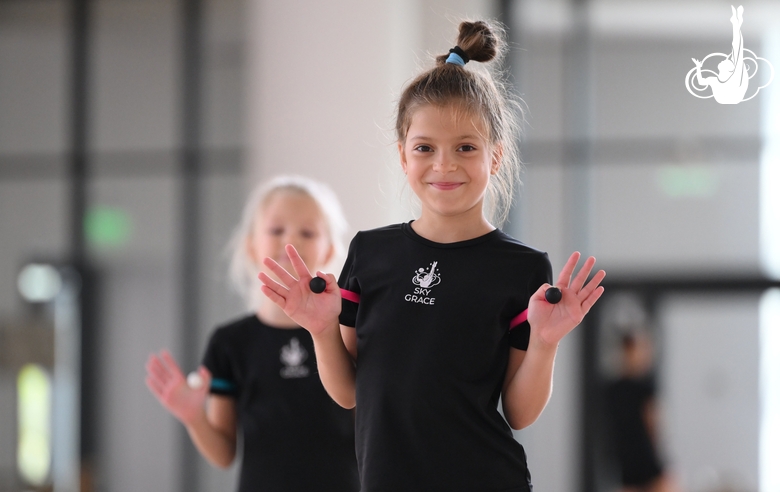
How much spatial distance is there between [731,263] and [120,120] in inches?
178

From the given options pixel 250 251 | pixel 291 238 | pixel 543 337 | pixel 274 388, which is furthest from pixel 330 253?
pixel 543 337

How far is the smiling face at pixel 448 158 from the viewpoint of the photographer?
4.90 ft

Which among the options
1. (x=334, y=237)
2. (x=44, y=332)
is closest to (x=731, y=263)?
(x=334, y=237)

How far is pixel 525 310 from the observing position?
1.47 meters

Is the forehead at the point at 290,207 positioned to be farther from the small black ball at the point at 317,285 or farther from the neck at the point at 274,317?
the small black ball at the point at 317,285

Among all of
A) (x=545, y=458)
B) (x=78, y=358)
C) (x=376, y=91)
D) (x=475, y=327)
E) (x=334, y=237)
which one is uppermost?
(x=376, y=91)

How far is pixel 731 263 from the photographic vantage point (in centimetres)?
596

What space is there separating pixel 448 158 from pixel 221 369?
1096 mm

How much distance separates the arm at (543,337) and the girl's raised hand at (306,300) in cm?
33

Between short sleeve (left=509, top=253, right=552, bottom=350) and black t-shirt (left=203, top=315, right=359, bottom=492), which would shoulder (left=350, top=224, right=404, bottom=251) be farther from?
black t-shirt (left=203, top=315, right=359, bottom=492)

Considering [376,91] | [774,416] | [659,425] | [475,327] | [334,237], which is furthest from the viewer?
[774,416]

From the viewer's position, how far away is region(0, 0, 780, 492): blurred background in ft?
19.1

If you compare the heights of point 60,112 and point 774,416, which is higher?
point 60,112

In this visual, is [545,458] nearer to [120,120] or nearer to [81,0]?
[120,120]
